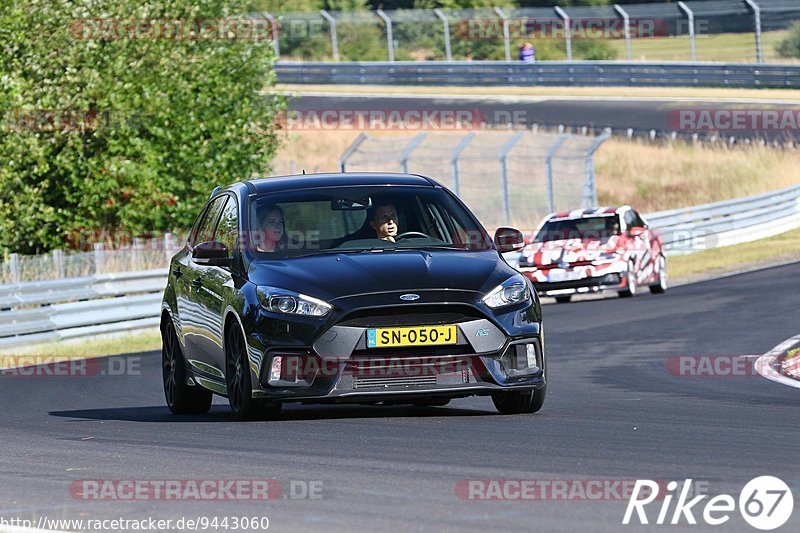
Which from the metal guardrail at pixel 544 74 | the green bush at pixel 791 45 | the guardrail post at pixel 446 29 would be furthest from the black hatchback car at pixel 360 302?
the green bush at pixel 791 45

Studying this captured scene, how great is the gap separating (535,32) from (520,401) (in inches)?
2345

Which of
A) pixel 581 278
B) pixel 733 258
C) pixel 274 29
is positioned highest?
pixel 274 29

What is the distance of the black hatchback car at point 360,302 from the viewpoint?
380 inches

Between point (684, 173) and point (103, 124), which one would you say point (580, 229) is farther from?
point (684, 173)

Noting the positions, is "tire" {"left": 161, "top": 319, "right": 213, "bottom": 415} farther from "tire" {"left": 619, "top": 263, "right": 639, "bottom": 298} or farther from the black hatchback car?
"tire" {"left": 619, "top": 263, "right": 639, "bottom": 298}

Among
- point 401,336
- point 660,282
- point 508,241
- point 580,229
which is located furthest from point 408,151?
point 401,336

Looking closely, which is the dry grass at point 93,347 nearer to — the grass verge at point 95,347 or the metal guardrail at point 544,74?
the grass verge at point 95,347

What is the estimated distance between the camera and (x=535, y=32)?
6875 cm

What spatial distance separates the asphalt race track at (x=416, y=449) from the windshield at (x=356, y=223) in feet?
3.69

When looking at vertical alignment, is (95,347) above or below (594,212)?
below

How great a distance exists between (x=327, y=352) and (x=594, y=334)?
10348 mm

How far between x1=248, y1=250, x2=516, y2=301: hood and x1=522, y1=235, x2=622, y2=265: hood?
607 inches

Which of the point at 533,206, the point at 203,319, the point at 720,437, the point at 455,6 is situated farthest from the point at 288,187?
the point at 455,6

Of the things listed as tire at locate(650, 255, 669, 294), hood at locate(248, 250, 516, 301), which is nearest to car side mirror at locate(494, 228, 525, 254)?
hood at locate(248, 250, 516, 301)
